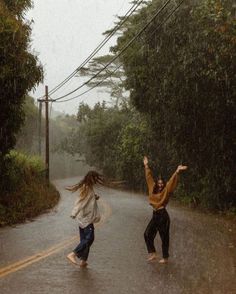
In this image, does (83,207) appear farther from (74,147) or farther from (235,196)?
(74,147)

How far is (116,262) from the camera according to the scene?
36.5ft

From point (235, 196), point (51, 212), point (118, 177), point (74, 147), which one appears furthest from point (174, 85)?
point (74, 147)

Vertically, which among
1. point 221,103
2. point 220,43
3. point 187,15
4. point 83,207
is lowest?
point 83,207

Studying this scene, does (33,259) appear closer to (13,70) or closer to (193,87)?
(13,70)

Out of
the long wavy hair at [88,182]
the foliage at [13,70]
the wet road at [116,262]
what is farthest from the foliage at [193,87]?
the long wavy hair at [88,182]

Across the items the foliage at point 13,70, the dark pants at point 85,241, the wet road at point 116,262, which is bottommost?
the wet road at point 116,262

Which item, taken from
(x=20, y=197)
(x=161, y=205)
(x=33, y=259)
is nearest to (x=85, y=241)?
(x=33, y=259)

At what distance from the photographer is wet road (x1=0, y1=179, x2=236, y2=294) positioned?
29.3 ft

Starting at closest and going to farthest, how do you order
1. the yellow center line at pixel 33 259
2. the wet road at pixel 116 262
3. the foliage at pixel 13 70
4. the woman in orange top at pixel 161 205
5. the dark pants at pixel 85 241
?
the wet road at pixel 116 262, the yellow center line at pixel 33 259, the dark pants at pixel 85 241, the woman in orange top at pixel 161 205, the foliage at pixel 13 70

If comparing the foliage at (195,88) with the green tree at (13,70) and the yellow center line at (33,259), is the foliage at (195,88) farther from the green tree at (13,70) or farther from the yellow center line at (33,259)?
the yellow center line at (33,259)

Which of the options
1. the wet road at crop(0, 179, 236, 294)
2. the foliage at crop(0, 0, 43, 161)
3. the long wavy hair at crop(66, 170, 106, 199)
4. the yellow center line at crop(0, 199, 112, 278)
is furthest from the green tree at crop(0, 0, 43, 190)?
the long wavy hair at crop(66, 170, 106, 199)

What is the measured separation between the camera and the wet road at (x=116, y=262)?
892 centimetres

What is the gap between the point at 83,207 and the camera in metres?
10.5

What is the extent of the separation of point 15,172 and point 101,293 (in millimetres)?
16794
